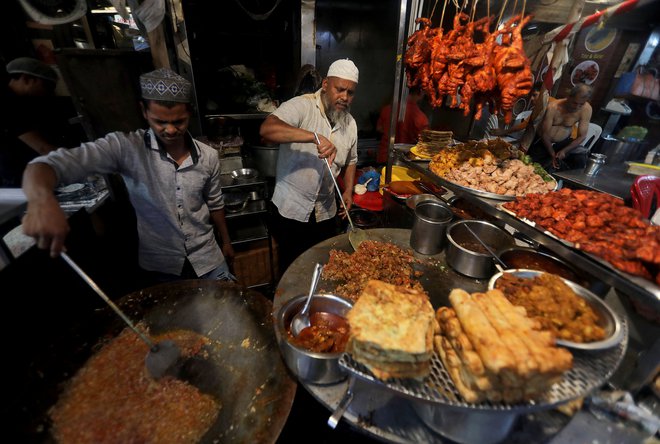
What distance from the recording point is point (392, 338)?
1.04m

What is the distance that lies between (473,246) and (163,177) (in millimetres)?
2994

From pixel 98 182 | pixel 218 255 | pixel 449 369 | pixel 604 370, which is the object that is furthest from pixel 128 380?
pixel 98 182

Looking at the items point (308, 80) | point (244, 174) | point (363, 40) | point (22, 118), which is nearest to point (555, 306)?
point (244, 174)

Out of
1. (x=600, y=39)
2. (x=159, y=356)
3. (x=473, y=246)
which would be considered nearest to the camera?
(x=159, y=356)

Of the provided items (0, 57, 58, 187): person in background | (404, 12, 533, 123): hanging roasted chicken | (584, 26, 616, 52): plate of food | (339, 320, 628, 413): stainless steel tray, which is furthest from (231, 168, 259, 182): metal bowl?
(584, 26, 616, 52): plate of food

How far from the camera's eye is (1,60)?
2.95 metres

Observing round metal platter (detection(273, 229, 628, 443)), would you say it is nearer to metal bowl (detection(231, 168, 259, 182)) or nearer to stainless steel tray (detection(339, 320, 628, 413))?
stainless steel tray (detection(339, 320, 628, 413))

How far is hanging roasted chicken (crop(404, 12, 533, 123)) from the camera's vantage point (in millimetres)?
2377

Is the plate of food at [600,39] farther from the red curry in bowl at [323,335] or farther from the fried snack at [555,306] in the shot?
the red curry in bowl at [323,335]

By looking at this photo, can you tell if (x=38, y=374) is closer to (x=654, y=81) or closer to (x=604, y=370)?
(x=604, y=370)

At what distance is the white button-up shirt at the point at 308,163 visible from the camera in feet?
10.9

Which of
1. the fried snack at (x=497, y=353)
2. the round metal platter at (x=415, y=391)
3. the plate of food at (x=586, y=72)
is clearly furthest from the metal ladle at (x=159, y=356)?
the plate of food at (x=586, y=72)

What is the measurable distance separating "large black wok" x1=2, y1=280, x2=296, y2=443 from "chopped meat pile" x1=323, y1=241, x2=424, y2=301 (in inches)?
25.1

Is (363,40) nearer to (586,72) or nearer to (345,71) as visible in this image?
(345,71)
